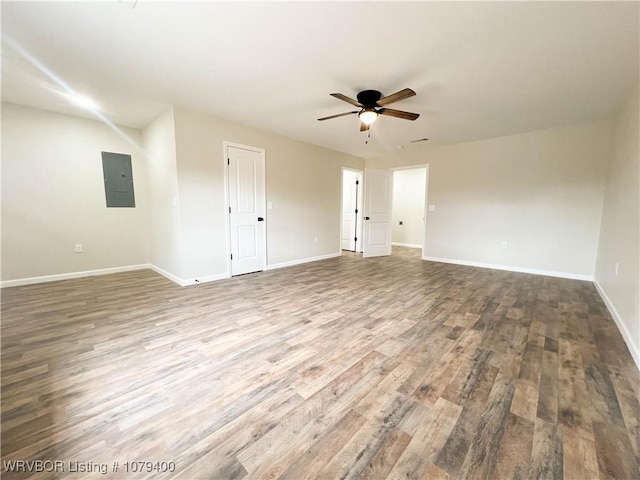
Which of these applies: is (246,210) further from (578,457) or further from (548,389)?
(578,457)

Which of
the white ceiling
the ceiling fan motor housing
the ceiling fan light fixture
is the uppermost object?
the white ceiling

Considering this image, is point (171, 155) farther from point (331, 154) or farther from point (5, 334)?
point (331, 154)

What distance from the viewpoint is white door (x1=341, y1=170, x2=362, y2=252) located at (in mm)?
6879

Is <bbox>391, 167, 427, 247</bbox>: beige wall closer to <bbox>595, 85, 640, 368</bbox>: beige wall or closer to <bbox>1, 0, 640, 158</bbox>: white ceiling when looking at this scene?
<bbox>1, 0, 640, 158</bbox>: white ceiling

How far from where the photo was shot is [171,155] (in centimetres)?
375

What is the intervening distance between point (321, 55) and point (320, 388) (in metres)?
2.77

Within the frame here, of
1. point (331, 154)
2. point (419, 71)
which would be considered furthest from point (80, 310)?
point (331, 154)

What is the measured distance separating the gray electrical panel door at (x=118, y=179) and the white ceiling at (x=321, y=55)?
910mm

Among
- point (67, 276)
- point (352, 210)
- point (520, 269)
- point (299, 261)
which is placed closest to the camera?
point (67, 276)

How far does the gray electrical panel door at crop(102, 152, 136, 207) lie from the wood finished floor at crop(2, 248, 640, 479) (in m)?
2.03

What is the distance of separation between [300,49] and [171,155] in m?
2.57

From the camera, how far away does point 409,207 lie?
792 centimetres

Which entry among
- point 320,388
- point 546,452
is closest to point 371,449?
point 320,388

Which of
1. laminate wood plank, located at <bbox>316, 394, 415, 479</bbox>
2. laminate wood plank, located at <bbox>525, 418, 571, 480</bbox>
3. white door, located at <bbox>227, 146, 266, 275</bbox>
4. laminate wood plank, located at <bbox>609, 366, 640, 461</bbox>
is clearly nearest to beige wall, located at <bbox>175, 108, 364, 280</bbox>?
white door, located at <bbox>227, 146, 266, 275</bbox>
